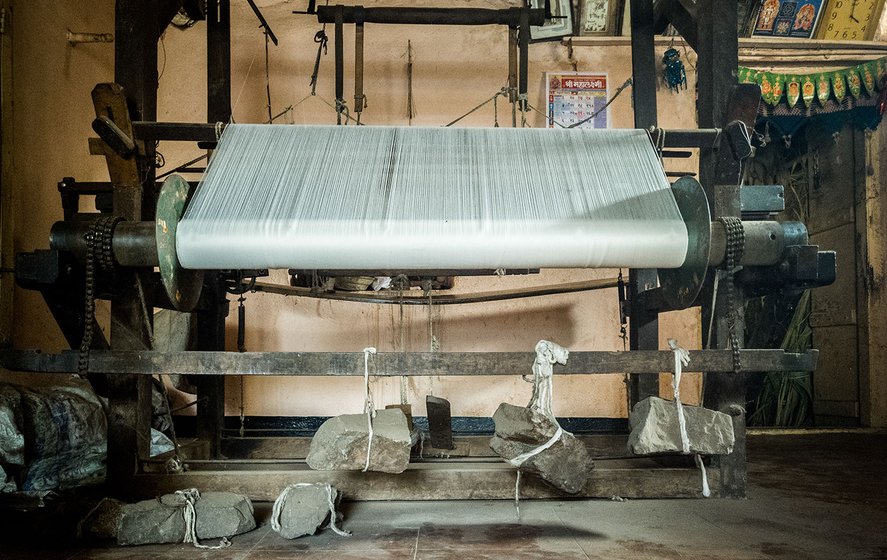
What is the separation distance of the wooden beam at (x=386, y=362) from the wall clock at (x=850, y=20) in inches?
182

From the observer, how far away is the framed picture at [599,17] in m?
5.02

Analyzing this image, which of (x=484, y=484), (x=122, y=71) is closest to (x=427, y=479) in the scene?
(x=484, y=484)

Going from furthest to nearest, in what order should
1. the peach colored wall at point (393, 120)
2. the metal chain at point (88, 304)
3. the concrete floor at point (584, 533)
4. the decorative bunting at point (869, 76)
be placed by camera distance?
the decorative bunting at point (869, 76) → the peach colored wall at point (393, 120) → the metal chain at point (88, 304) → the concrete floor at point (584, 533)

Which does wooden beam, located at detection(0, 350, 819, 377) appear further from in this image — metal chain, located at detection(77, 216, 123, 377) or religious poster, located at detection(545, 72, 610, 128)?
religious poster, located at detection(545, 72, 610, 128)

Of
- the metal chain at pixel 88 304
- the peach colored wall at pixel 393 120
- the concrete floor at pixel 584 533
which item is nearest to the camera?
the concrete floor at pixel 584 533

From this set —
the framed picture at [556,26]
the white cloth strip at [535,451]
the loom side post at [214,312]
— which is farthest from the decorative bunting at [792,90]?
the white cloth strip at [535,451]

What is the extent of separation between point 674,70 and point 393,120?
2.39 meters

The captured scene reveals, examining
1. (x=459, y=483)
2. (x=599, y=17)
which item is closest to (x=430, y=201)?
(x=459, y=483)

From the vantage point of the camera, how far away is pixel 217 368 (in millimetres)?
1854

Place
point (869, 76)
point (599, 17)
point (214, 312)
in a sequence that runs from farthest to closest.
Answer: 1. point (599, 17)
2. point (869, 76)
3. point (214, 312)

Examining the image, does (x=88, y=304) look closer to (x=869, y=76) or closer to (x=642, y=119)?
(x=642, y=119)

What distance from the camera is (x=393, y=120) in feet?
16.3

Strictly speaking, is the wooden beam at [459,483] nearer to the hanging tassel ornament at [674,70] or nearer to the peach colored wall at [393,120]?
the peach colored wall at [393,120]

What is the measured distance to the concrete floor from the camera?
5.77ft
